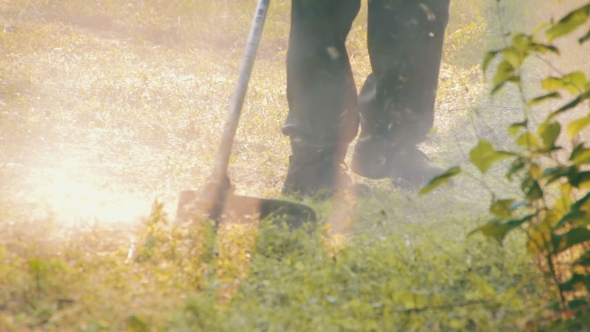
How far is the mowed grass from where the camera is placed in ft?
5.73

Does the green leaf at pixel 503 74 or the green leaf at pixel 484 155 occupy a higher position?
the green leaf at pixel 503 74

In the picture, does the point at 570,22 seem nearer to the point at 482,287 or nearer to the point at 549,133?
the point at 549,133

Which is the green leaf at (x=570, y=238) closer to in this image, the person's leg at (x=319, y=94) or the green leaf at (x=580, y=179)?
the green leaf at (x=580, y=179)

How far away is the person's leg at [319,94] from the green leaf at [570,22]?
5.10 feet

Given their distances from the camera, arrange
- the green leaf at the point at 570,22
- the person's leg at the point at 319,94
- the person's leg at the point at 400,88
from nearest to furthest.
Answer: the green leaf at the point at 570,22
the person's leg at the point at 319,94
the person's leg at the point at 400,88

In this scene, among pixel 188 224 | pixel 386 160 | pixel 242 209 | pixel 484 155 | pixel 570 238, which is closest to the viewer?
pixel 484 155

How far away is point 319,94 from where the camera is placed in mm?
3238

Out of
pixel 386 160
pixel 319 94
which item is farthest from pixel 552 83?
pixel 386 160

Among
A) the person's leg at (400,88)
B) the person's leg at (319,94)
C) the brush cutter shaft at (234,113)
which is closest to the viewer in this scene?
the brush cutter shaft at (234,113)

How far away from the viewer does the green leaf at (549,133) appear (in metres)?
1.67

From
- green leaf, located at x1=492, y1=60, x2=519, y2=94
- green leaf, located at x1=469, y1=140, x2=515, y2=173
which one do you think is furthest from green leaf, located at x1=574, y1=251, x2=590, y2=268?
green leaf, located at x1=492, y1=60, x2=519, y2=94

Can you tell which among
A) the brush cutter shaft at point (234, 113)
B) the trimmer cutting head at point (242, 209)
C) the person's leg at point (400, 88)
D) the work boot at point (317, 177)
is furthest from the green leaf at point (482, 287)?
the person's leg at point (400, 88)

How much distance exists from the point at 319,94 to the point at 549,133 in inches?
64.7

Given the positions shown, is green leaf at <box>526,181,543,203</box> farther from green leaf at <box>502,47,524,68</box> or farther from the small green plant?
green leaf at <box>502,47,524,68</box>
